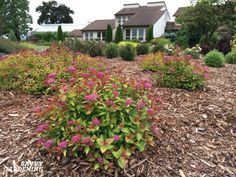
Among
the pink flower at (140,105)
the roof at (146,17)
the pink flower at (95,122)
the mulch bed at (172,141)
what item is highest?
the roof at (146,17)

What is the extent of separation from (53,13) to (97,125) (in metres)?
63.6

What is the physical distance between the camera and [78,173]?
8.77ft

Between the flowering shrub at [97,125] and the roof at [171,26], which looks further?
the roof at [171,26]

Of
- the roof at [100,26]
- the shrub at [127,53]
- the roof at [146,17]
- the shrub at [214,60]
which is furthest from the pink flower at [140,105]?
the roof at [100,26]

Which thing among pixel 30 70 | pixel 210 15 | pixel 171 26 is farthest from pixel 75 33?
pixel 30 70

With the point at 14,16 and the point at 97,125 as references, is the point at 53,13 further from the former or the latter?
the point at 97,125

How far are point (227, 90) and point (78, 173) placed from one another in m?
4.27

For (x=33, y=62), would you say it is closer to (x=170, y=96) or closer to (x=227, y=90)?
(x=170, y=96)

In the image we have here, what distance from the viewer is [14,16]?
140 feet

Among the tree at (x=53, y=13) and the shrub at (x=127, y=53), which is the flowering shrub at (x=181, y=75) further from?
the tree at (x=53, y=13)

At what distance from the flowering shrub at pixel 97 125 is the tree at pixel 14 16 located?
142ft

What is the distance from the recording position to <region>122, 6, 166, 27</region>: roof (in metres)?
33.4

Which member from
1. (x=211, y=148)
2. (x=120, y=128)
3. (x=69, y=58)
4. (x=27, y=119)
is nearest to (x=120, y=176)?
(x=120, y=128)

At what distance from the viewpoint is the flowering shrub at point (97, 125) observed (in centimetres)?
258
